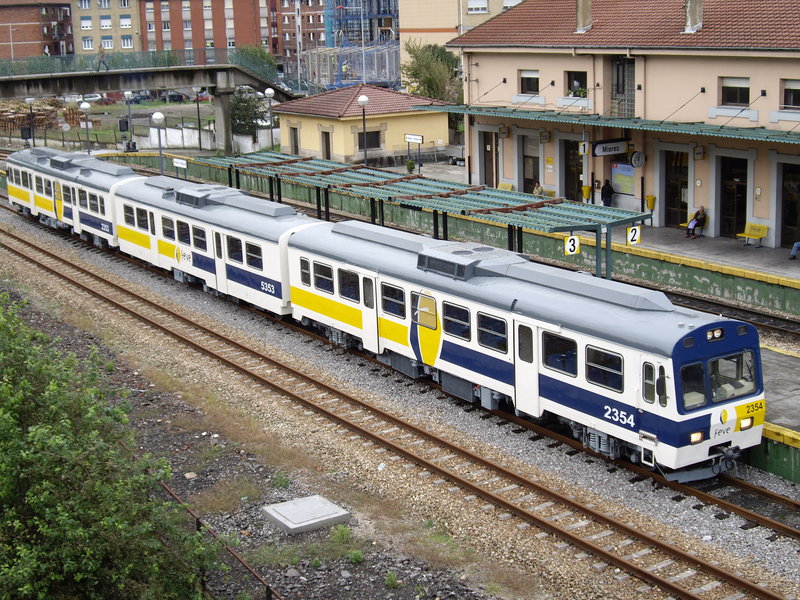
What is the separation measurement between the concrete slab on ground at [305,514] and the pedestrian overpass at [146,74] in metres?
37.7

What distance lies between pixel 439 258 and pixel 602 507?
5.56m

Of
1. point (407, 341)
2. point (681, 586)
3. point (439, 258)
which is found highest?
point (439, 258)

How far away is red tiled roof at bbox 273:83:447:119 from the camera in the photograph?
155ft

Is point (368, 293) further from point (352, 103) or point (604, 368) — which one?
point (352, 103)

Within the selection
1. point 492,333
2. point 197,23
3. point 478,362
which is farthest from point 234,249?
point 197,23

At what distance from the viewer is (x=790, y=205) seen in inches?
1177

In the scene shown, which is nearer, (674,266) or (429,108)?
(674,266)

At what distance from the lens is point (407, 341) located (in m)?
18.5

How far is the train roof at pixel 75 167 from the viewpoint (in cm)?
3152

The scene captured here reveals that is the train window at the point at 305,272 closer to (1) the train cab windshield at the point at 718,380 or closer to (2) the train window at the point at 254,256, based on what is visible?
(2) the train window at the point at 254,256

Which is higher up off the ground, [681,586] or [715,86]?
[715,86]

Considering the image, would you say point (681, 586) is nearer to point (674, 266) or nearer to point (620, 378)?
point (620, 378)

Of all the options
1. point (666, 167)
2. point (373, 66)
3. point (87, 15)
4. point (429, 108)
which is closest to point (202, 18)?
point (87, 15)

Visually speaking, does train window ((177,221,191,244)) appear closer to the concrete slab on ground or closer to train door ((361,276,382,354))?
train door ((361,276,382,354))
